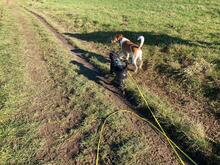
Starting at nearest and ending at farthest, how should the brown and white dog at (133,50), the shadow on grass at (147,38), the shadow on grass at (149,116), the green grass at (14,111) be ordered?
1. the shadow on grass at (149,116)
2. the green grass at (14,111)
3. the brown and white dog at (133,50)
4. the shadow on grass at (147,38)

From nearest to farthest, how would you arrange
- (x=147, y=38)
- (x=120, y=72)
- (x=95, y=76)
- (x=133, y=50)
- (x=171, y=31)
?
(x=120, y=72) < (x=133, y=50) < (x=95, y=76) < (x=147, y=38) < (x=171, y=31)

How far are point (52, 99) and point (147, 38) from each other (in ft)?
21.6

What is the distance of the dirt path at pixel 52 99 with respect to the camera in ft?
24.9

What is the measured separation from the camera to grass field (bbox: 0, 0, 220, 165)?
302 inches

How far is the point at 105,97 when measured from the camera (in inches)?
398

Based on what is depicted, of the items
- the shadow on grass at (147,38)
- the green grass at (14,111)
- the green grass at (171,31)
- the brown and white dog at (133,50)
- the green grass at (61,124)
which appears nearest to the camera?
the green grass at (61,124)

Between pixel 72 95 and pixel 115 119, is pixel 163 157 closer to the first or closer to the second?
pixel 115 119

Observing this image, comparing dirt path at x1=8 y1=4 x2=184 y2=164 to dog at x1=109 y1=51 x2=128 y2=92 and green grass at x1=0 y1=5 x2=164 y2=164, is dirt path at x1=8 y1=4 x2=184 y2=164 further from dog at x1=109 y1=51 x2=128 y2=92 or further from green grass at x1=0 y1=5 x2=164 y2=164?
dog at x1=109 y1=51 x2=128 y2=92

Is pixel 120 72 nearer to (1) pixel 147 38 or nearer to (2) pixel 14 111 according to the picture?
(2) pixel 14 111

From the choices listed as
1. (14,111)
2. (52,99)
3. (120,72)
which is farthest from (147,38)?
(14,111)

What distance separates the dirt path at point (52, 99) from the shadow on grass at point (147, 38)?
1.37 metres

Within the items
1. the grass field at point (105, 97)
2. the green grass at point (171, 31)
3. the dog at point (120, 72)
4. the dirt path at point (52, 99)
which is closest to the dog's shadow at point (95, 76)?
the dirt path at point (52, 99)

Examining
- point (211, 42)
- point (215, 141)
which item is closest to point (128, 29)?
point (211, 42)

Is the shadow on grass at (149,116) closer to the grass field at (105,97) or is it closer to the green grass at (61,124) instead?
the grass field at (105,97)
